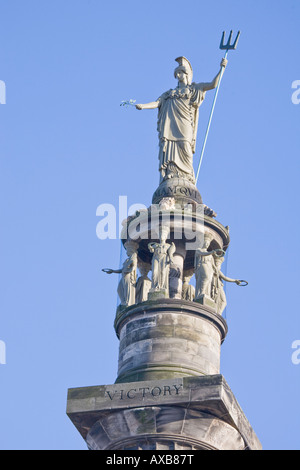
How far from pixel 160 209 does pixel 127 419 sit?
719 centimetres

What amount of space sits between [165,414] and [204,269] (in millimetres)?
5254

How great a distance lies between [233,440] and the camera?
98.7ft

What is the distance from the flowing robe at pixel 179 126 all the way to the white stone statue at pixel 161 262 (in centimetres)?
368

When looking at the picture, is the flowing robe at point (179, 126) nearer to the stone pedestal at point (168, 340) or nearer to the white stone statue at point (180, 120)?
the white stone statue at point (180, 120)

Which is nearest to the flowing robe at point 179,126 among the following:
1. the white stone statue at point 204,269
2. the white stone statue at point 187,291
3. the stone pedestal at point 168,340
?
the white stone statue at point 187,291

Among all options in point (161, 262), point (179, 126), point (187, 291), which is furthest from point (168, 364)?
point (179, 126)

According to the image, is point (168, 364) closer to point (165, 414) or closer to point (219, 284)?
point (165, 414)

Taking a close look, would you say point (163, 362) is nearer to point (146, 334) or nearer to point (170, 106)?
point (146, 334)

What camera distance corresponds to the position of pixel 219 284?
33.8 metres

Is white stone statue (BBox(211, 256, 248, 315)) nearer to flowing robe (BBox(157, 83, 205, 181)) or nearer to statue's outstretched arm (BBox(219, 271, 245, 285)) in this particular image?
statue's outstretched arm (BBox(219, 271, 245, 285))

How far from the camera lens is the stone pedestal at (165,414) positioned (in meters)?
29.4
